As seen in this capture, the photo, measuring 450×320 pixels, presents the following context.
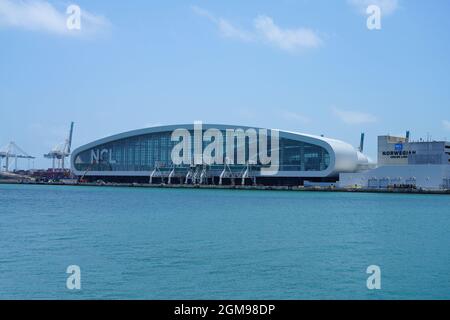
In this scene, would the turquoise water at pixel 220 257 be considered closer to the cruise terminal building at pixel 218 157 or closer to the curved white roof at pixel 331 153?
the curved white roof at pixel 331 153

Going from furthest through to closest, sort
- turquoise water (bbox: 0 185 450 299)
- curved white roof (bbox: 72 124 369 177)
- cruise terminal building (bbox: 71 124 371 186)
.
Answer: cruise terminal building (bbox: 71 124 371 186)
curved white roof (bbox: 72 124 369 177)
turquoise water (bbox: 0 185 450 299)

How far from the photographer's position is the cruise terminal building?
61469 millimetres

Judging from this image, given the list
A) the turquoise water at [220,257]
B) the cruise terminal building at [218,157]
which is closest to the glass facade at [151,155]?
the cruise terminal building at [218,157]

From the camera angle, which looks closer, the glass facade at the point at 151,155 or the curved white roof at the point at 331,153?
the curved white roof at the point at 331,153

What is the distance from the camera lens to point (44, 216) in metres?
26.6

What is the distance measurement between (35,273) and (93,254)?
2.52 meters

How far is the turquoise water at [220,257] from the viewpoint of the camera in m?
11.7

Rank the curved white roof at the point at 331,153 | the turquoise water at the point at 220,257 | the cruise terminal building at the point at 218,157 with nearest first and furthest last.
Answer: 1. the turquoise water at the point at 220,257
2. the curved white roof at the point at 331,153
3. the cruise terminal building at the point at 218,157

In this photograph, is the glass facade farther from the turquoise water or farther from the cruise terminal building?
the turquoise water

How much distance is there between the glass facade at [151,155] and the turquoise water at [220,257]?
3509cm

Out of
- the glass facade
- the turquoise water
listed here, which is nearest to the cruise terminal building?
the glass facade

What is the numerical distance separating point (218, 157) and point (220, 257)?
52017 millimetres

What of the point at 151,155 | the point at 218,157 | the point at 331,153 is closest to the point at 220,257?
the point at 331,153
